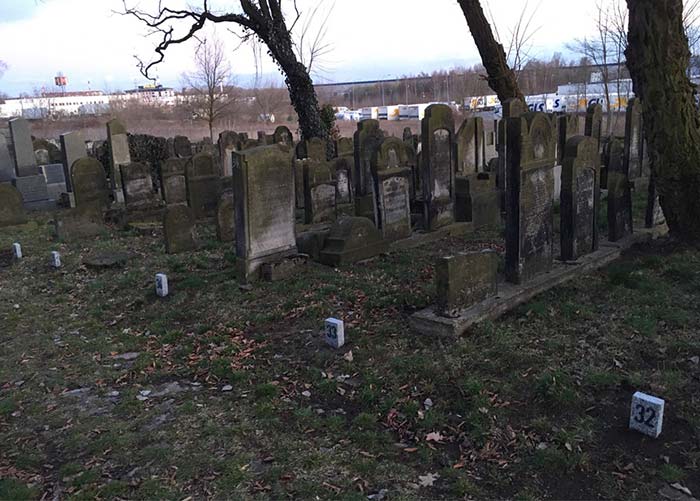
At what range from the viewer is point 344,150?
57.3 feet

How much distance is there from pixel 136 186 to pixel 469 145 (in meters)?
7.59

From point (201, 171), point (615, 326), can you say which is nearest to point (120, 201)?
point (201, 171)

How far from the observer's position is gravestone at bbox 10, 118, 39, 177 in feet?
55.1

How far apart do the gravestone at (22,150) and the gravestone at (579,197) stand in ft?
49.2

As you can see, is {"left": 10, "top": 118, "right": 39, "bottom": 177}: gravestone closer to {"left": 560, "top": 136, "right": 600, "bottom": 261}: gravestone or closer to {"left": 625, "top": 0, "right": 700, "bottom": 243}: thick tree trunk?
{"left": 560, "top": 136, "right": 600, "bottom": 261}: gravestone

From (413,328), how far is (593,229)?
3.39 meters

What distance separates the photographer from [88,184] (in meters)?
12.1

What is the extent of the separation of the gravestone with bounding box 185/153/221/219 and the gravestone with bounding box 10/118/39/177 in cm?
702

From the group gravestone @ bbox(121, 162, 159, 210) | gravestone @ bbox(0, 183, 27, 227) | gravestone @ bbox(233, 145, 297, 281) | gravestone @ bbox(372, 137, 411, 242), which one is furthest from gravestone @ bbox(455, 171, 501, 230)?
gravestone @ bbox(0, 183, 27, 227)

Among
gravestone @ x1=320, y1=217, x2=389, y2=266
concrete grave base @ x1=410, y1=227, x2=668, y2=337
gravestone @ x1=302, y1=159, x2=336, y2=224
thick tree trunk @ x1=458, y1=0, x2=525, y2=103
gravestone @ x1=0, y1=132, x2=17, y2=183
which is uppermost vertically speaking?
thick tree trunk @ x1=458, y1=0, x2=525, y2=103

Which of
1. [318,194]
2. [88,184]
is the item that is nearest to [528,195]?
[318,194]

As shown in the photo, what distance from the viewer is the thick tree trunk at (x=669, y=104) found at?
7.59 meters

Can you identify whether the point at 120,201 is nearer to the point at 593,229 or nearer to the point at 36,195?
the point at 36,195

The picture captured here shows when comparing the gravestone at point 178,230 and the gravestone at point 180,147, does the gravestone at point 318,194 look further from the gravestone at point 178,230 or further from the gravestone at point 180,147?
the gravestone at point 180,147
